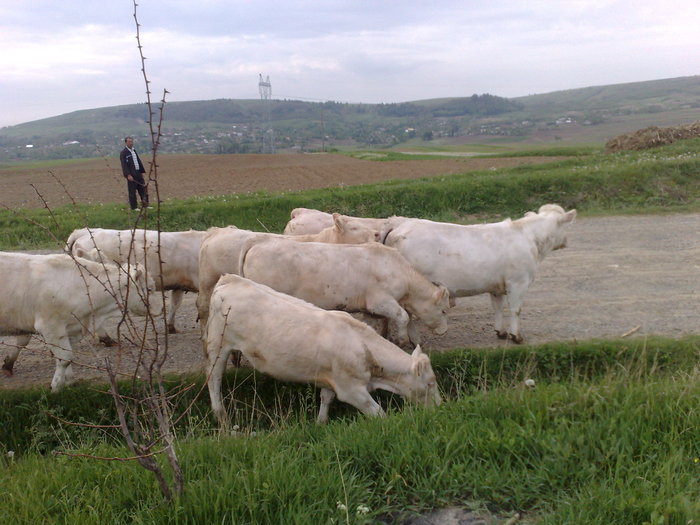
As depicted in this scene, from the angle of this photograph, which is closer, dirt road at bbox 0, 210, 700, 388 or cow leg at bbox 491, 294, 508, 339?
dirt road at bbox 0, 210, 700, 388

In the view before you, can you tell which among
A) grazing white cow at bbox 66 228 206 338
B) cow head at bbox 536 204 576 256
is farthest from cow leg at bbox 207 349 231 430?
cow head at bbox 536 204 576 256

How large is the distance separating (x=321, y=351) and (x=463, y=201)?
42.2ft

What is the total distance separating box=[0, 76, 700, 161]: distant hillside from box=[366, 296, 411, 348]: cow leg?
73.1m

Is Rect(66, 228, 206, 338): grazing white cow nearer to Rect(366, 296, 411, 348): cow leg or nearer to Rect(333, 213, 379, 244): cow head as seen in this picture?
Rect(333, 213, 379, 244): cow head

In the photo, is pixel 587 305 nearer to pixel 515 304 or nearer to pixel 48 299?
pixel 515 304

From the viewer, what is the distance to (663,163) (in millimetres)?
20188

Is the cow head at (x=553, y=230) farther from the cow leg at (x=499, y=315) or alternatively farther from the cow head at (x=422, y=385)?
the cow head at (x=422, y=385)

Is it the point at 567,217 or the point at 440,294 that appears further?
the point at 567,217

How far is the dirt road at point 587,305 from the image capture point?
9305 mm

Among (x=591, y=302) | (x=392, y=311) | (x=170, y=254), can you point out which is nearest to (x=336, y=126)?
(x=170, y=254)

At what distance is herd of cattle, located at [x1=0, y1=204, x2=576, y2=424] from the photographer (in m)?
6.68

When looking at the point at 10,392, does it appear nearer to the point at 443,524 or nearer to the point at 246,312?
the point at 246,312

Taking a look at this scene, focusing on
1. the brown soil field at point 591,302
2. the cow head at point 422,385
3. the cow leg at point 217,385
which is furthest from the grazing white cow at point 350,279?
the cow head at point 422,385

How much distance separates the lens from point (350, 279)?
8.52m
